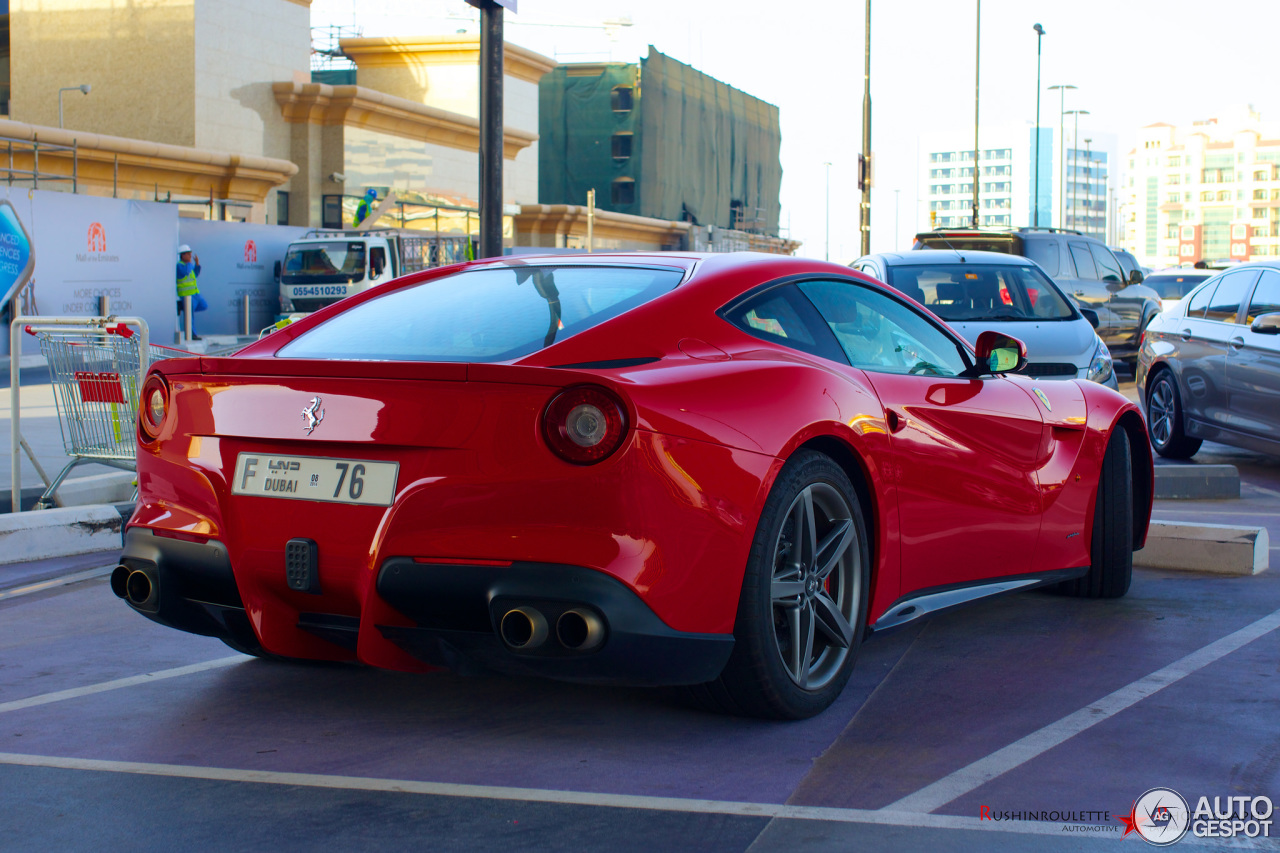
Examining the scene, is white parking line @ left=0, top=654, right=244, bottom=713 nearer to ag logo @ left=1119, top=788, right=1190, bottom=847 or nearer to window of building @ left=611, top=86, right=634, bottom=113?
ag logo @ left=1119, top=788, right=1190, bottom=847

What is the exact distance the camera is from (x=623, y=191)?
70938mm

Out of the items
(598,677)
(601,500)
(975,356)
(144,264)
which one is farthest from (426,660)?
(144,264)

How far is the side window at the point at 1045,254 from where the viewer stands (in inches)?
681

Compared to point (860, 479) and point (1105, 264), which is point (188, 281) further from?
point (860, 479)

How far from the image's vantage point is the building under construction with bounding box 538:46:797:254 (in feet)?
230

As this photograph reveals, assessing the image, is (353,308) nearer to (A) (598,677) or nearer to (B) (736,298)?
(B) (736,298)

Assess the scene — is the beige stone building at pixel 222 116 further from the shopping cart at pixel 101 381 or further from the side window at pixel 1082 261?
the shopping cart at pixel 101 381

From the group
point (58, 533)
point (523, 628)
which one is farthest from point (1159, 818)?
point (58, 533)

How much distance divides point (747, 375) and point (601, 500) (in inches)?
25.3

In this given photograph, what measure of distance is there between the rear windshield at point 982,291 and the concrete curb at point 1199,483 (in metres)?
2.29

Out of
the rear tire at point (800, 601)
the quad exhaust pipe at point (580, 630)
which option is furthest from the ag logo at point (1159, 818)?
the quad exhaust pipe at point (580, 630)

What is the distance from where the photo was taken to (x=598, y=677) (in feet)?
10.7

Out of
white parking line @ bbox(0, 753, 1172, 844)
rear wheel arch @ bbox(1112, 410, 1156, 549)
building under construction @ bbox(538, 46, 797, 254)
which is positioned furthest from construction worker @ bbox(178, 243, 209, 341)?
building under construction @ bbox(538, 46, 797, 254)

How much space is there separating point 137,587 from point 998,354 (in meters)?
3.03
